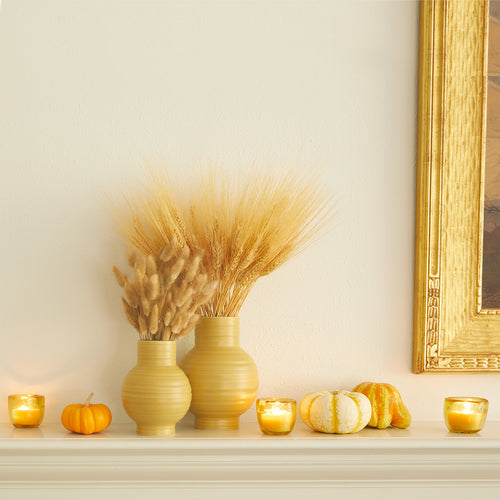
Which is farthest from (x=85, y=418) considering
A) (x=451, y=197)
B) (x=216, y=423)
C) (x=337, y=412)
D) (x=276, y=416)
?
(x=451, y=197)

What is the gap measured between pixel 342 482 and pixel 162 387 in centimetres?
37

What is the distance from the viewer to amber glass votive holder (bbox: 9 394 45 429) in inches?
43.8

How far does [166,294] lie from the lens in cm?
108

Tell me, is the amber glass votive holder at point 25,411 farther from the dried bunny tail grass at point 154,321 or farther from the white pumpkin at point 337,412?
the white pumpkin at point 337,412

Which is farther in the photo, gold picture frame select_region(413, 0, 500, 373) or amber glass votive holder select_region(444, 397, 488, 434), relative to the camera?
gold picture frame select_region(413, 0, 500, 373)

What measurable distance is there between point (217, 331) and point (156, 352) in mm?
126

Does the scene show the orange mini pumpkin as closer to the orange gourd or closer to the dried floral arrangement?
the dried floral arrangement

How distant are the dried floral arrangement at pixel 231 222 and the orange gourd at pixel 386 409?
32 centimetres

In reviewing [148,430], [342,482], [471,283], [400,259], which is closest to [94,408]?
[148,430]

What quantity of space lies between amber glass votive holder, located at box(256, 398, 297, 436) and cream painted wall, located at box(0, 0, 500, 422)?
137 millimetres

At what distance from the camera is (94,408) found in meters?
1.09

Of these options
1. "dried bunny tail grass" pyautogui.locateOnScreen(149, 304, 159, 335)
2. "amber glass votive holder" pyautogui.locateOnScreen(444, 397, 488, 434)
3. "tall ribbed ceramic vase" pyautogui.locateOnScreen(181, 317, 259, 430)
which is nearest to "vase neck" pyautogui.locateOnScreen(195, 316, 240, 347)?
"tall ribbed ceramic vase" pyautogui.locateOnScreen(181, 317, 259, 430)

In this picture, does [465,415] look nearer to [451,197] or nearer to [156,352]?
[451,197]

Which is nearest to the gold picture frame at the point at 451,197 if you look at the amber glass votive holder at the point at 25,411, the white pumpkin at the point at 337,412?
the white pumpkin at the point at 337,412
